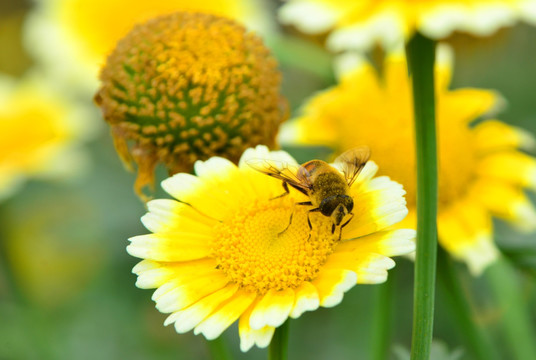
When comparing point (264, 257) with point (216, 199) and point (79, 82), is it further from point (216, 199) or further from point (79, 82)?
point (79, 82)

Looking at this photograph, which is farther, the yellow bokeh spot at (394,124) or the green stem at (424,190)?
the yellow bokeh spot at (394,124)

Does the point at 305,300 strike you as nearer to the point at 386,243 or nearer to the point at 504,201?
the point at 386,243

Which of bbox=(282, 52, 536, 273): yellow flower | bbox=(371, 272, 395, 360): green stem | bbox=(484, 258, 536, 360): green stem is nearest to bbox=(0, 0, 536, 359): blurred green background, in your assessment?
bbox=(484, 258, 536, 360): green stem

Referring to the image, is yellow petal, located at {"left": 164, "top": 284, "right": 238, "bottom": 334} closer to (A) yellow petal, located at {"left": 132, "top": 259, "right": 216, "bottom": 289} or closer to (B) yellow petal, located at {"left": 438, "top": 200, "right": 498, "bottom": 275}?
(A) yellow petal, located at {"left": 132, "top": 259, "right": 216, "bottom": 289}

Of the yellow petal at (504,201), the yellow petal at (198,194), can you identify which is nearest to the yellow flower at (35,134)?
the yellow petal at (198,194)

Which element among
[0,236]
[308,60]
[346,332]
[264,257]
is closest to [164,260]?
[264,257]

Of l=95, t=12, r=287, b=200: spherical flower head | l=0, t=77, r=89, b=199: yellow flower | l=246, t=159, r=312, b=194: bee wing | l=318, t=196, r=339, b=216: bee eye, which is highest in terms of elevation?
l=0, t=77, r=89, b=199: yellow flower

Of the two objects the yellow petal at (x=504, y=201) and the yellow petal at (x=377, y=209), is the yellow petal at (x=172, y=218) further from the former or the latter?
the yellow petal at (x=504, y=201)
